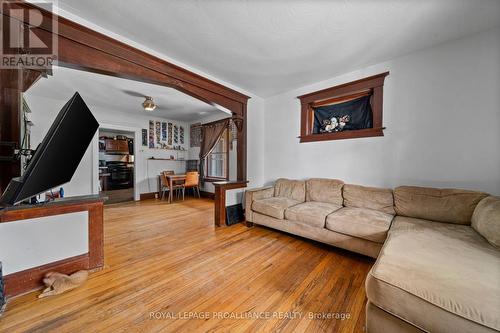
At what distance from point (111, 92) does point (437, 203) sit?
5.35 m

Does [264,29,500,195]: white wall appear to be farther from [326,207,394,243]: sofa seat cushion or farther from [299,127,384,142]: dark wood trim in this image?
[326,207,394,243]: sofa seat cushion

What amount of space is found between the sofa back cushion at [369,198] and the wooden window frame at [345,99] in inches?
31.2

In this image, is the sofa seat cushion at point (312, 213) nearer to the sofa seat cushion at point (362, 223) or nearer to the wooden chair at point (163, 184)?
the sofa seat cushion at point (362, 223)

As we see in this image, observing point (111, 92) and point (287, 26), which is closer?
point (287, 26)

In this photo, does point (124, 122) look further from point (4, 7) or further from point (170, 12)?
point (170, 12)

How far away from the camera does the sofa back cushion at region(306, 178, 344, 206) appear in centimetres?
265

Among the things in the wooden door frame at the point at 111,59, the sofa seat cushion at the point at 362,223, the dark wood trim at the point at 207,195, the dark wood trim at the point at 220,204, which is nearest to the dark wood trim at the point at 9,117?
the wooden door frame at the point at 111,59

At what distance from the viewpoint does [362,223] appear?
1.89 meters

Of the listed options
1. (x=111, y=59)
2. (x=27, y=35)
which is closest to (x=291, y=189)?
(x=111, y=59)

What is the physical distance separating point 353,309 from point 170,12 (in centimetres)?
296

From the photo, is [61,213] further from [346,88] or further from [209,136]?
[209,136]

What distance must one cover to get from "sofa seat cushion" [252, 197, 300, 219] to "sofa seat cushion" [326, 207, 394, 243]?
63 centimetres

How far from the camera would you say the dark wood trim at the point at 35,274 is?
1.39 metres

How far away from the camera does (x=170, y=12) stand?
1620 millimetres
